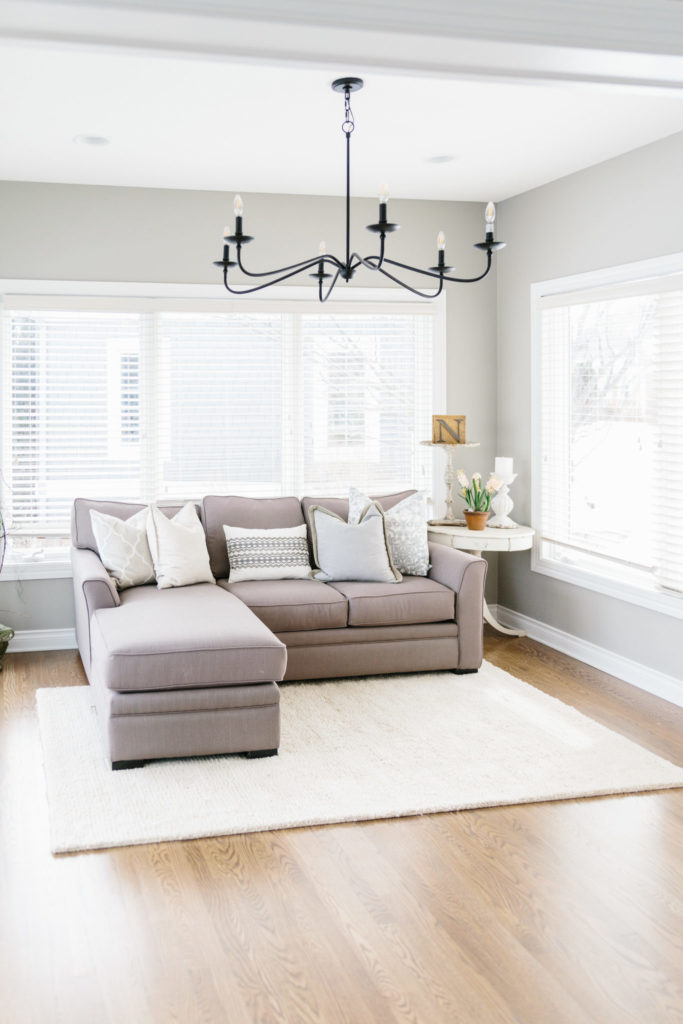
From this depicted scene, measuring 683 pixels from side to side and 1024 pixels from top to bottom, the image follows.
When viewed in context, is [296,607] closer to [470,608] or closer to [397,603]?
[397,603]

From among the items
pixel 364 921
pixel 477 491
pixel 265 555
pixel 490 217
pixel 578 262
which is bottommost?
pixel 364 921

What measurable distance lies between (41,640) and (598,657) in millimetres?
3135

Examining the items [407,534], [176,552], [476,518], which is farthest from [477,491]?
[176,552]

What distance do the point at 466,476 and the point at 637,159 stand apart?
2218 mm

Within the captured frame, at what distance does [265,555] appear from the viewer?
17.5 feet

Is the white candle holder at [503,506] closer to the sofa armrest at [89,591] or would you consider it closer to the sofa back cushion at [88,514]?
the sofa back cushion at [88,514]

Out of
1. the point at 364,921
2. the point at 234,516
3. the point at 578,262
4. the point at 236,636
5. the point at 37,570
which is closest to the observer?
the point at 364,921

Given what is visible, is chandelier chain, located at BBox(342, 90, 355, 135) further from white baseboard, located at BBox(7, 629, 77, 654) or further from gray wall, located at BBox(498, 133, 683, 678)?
white baseboard, located at BBox(7, 629, 77, 654)

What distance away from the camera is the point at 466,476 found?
6.34 meters

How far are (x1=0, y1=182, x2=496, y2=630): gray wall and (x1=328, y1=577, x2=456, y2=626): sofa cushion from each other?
145 cm

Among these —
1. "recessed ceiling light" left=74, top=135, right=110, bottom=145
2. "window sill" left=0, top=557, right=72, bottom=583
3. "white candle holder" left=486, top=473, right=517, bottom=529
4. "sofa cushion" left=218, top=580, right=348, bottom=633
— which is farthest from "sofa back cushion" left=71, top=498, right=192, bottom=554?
"white candle holder" left=486, top=473, right=517, bottom=529

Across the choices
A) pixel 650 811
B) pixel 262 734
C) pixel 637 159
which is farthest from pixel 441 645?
pixel 637 159

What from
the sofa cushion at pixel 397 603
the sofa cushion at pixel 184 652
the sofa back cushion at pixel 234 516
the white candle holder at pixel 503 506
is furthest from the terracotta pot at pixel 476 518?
the sofa cushion at pixel 184 652

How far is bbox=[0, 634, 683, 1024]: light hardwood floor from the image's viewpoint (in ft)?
7.53
